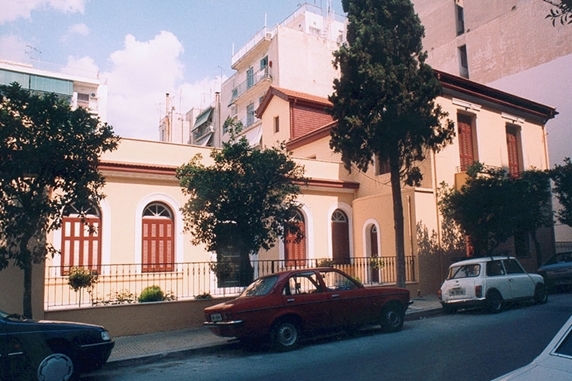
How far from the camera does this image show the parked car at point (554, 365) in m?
3.29

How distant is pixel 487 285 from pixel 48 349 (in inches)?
429

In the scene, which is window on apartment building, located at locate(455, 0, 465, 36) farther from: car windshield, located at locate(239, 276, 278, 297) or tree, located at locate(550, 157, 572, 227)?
car windshield, located at locate(239, 276, 278, 297)

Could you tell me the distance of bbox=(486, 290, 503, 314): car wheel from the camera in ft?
43.3

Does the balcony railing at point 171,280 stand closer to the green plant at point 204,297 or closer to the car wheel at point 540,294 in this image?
the green plant at point 204,297

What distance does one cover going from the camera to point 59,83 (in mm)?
41688

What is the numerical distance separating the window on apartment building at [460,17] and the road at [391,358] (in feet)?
95.3

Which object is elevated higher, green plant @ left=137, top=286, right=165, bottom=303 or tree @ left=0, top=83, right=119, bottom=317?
tree @ left=0, top=83, right=119, bottom=317

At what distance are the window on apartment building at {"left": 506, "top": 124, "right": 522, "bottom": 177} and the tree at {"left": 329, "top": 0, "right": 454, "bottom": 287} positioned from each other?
9349 millimetres

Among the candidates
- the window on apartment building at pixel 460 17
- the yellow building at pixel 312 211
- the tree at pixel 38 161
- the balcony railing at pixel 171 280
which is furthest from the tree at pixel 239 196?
the window on apartment building at pixel 460 17

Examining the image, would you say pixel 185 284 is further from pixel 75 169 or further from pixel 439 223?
pixel 439 223

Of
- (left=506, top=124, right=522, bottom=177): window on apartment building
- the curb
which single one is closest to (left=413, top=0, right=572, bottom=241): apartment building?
(left=506, top=124, right=522, bottom=177): window on apartment building

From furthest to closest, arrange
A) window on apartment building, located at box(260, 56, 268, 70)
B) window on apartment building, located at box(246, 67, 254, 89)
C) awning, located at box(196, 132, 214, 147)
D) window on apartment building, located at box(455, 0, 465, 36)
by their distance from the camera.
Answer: awning, located at box(196, 132, 214, 147), window on apartment building, located at box(246, 67, 254, 89), window on apartment building, located at box(260, 56, 268, 70), window on apartment building, located at box(455, 0, 465, 36)

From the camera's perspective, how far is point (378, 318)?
11.0 meters

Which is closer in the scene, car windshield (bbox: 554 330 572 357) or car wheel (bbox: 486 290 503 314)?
car windshield (bbox: 554 330 572 357)
